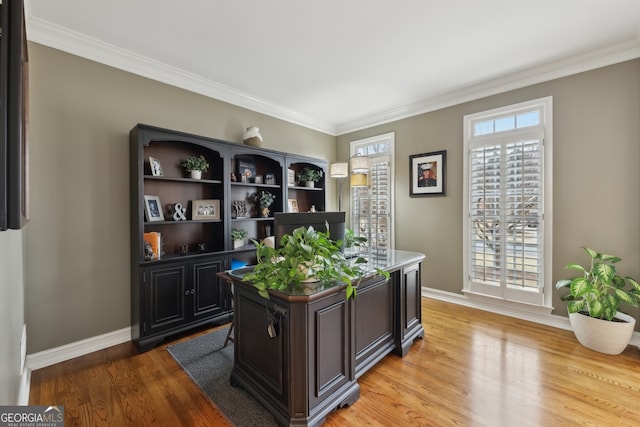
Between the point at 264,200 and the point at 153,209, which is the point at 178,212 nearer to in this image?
the point at 153,209

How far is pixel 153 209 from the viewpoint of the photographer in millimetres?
2840

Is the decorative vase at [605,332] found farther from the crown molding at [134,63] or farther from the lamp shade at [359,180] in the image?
the crown molding at [134,63]

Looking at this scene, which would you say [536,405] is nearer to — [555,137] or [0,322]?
[555,137]

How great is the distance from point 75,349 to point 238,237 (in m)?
1.80

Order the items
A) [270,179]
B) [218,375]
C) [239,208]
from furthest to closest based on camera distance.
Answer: [270,179], [239,208], [218,375]

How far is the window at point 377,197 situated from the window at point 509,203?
1.15 metres

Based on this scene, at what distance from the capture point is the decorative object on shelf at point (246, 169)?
12.2 ft

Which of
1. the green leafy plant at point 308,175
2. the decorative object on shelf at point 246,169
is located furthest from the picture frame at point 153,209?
the green leafy plant at point 308,175

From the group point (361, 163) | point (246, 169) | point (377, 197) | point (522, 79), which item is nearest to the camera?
point (522, 79)

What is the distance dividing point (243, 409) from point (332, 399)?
601mm

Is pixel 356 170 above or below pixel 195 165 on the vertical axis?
above

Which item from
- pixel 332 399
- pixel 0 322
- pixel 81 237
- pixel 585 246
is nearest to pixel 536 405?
pixel 332 399

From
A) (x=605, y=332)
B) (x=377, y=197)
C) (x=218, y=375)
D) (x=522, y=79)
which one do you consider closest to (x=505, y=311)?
(x=605, y=332)

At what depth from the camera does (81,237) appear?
2508 mm
